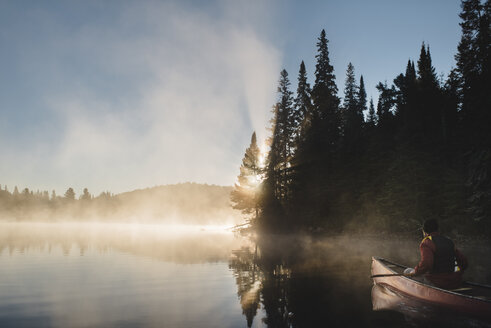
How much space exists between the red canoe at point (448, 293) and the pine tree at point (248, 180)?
40.1 meters

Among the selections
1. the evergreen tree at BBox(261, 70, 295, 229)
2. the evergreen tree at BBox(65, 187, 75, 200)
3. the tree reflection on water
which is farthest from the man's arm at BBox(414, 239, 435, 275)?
the evergreen tree at BBox(65, 187, 75, 200)

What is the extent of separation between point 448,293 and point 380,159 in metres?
34.7

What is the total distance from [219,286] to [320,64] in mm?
44357

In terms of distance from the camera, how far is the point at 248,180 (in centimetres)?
5269

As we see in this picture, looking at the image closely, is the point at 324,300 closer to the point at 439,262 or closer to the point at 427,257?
the point at 427,257

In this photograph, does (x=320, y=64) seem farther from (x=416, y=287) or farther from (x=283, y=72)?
(x=416, y=287)

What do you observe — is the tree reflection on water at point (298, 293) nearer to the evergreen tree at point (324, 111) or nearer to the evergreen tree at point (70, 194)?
the evergreen tree at point (324, 111)

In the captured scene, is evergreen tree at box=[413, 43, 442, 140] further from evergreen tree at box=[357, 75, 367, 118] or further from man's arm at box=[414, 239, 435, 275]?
man's arm at box=[414, 239, 435, 275]

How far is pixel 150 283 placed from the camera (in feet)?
39.7

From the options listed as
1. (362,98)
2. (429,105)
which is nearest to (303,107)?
(429,105)

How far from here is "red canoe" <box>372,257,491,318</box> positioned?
301 inches

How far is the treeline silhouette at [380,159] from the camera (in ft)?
79.3

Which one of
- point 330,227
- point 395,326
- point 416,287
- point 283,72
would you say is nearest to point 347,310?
point 395,326

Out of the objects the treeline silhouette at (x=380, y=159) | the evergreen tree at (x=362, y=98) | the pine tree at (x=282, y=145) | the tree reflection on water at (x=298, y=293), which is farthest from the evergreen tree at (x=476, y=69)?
the evergreen tree at (x=362, y=98)
